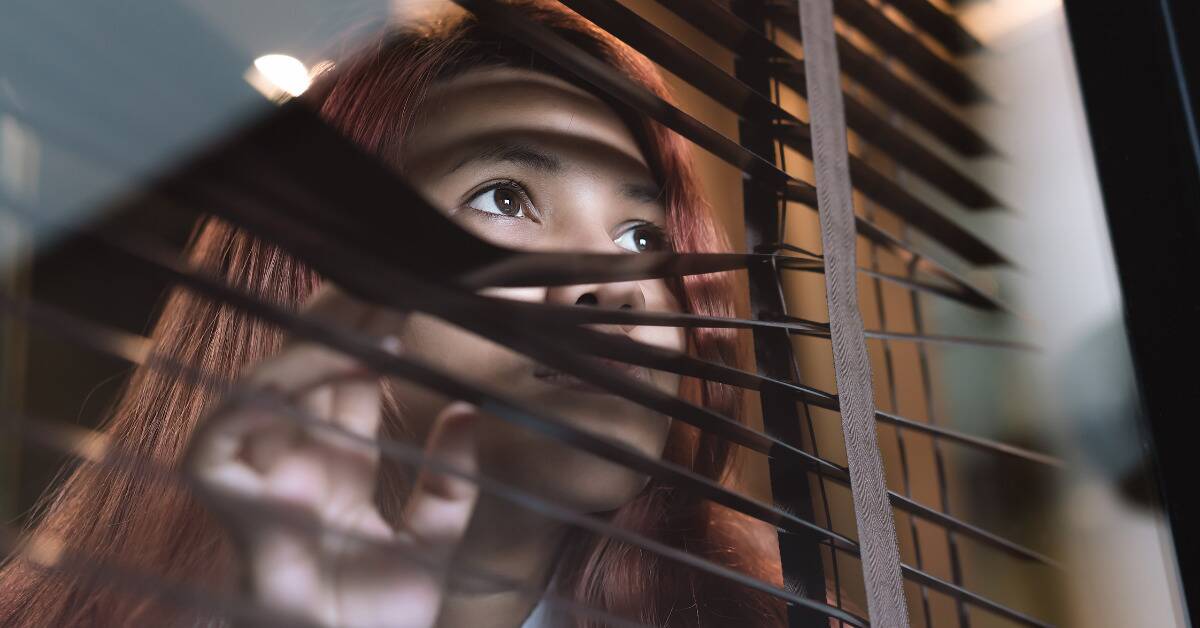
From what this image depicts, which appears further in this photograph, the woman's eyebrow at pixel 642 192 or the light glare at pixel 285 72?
the woman's eyebrow at pixel 642 192

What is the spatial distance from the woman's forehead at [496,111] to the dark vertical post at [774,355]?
143 millimetres

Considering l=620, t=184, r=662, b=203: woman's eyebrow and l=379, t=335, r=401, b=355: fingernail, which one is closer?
l=379, t=335, r=401, b=355: fingernail

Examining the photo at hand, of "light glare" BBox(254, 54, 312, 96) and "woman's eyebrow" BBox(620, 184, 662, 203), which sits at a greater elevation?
"light glare" BBox(254, 54, 312, 96)

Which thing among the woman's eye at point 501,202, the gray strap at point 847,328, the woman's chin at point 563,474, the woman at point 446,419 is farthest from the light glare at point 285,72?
the gray strap at point 847,328

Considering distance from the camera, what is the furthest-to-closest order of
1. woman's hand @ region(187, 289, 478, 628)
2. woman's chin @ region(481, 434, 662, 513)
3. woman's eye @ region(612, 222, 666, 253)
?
woman's eye @ region(612, 222, 666, 253) → woman's chin @ region(481, 434, 662, 513) → woman's hand @ region(187, 289, 478, 628)

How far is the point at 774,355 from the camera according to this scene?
1.81 ft

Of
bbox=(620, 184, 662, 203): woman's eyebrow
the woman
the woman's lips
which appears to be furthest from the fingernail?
bbox=(620, 184, 662, 203): woman's eyebrow

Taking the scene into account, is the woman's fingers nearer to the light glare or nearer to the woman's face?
the woman's face

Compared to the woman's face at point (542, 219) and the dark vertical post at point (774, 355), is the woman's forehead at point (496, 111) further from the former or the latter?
the dark vertical post at point (774, 355)

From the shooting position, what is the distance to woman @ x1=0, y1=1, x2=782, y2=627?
364 mm

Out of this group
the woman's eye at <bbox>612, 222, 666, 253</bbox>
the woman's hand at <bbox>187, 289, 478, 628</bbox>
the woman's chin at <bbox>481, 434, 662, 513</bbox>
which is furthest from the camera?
the woman's eye at <bbox>612, 222, 666, 253</bbox>

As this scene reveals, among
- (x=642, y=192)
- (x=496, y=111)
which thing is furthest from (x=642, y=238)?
(x=496, y=111)

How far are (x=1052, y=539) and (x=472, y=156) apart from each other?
2.11 feet

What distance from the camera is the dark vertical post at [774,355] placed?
0.52 m
